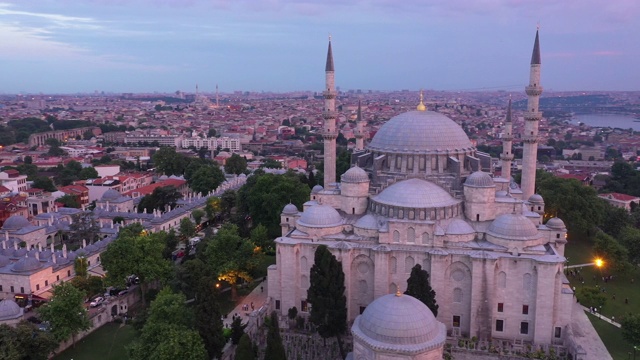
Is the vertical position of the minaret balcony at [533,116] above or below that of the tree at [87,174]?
above

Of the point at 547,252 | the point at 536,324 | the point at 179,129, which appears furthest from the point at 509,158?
the point at 179,129

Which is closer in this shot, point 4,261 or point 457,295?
point 457,295

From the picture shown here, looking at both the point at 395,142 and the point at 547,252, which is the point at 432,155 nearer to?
the point at 395,142

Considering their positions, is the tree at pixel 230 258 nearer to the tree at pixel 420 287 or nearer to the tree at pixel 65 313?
the tree at pixel 65 313

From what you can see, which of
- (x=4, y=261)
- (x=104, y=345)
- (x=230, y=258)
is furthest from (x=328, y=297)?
(x=4, y=261)

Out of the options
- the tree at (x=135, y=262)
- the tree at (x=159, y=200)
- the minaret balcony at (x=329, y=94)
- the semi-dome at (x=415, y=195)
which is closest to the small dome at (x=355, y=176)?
the semi-dome at (x=415, y=195)

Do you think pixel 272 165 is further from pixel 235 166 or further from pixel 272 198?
pixel 272 198
